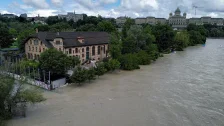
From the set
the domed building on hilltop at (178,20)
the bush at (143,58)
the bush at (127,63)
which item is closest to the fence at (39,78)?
the bush at (127,63)

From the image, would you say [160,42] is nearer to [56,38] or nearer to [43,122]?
[56,38]

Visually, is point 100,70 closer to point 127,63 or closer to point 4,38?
point 127,63

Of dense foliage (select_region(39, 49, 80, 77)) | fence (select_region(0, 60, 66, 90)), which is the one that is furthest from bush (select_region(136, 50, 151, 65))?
fence (select_region(0, 60, 66, 90))

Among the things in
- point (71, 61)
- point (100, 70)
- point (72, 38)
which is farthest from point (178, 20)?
point (71, 61)

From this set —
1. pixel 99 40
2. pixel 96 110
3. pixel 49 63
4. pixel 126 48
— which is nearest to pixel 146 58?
pixel 126 48

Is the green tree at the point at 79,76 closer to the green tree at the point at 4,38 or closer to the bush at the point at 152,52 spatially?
the bush at the point at 152,52
